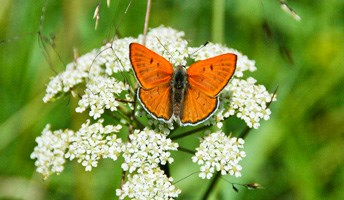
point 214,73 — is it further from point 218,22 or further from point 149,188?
point 218,22

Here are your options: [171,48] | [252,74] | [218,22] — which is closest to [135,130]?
[171,48]

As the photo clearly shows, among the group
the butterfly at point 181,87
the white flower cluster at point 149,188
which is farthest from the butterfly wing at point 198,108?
the white flower cluster at point 149,188

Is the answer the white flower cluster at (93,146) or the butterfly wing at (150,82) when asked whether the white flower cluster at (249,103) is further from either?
the white flower cluster at (93,146)

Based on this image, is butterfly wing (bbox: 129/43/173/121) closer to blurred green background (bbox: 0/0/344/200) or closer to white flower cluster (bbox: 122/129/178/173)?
white flower cluster (bbox: 122/129/178/173)

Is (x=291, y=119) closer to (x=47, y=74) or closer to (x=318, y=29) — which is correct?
(x=318, y=29)

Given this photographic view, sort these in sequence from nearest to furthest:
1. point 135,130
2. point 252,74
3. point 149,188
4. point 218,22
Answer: point 149,188 → point 135,130 → point 218,22 → point 252,74

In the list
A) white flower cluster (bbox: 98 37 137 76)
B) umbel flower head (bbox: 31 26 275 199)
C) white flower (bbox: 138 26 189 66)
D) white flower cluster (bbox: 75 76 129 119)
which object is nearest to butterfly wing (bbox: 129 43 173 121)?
umbel flower head (bbox: 31 26 275 199)

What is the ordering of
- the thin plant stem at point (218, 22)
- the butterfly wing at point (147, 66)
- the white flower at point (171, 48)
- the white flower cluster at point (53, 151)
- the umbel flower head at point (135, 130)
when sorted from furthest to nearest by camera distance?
the thin plant stem at point (218, 22)
the white flower at point (171, 48)
the white flower cluster at point (53, 151)
the umbel flower head at point (135, 130)
the butterfly wing at point (147, 66)
